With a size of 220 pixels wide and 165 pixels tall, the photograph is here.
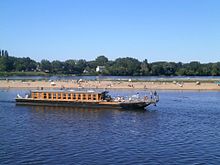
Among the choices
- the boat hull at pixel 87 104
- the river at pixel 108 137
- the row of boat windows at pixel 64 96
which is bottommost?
the river at pixel 108 137

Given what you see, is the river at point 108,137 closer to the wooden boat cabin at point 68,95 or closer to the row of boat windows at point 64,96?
the wooden boat cabin at point 68,95

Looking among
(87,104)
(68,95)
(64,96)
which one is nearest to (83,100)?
(87,104)

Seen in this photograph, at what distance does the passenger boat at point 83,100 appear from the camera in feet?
230

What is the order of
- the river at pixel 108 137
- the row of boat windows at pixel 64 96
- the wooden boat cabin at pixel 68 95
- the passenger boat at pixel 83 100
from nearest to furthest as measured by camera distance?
1. the river at pixel 108 137
2. the passenger boat at pixel 83 100
3. the wooden boat cabin at pixel 68 95
4. the row of boat windows at pixel 64 96

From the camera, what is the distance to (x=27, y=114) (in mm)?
63500

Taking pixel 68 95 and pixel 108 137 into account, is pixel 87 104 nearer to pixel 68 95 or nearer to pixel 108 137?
pixel 68 95

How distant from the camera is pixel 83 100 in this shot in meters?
73.1

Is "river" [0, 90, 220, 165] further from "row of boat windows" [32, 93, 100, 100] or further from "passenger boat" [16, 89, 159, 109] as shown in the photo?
"row of boat windows" [32, 93, 100, 100]

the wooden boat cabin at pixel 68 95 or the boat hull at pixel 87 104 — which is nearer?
the boat hull at pixel 87 104

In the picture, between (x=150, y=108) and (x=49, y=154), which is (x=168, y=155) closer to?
(x=49, y=154)

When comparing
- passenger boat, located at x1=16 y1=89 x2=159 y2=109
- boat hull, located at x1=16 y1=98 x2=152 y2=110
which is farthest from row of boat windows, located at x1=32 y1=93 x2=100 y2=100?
boat hull, located at x1=16 y1=98 x2=152 y2=110

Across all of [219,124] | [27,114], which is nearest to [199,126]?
[219,124]

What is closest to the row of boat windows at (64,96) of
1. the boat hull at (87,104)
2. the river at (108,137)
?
the boat hull at (87,104)

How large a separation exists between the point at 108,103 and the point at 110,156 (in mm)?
35370
